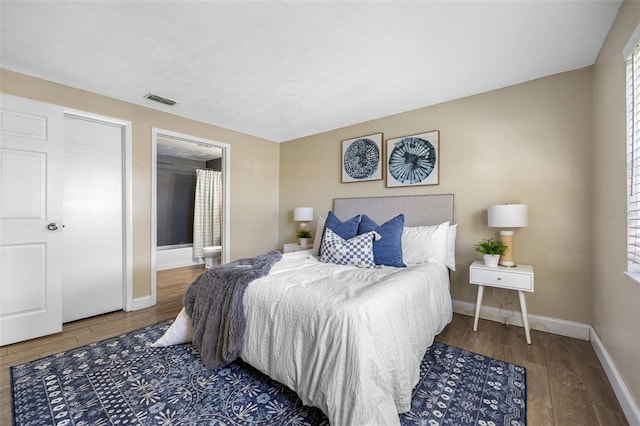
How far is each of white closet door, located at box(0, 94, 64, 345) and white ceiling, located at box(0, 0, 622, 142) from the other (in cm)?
49

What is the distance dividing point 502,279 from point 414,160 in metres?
1.60

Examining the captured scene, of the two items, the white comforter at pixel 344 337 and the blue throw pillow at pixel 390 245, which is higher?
the blue throw pillow at pixel 390 245

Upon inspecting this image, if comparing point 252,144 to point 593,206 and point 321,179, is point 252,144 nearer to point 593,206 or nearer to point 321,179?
point 321,179

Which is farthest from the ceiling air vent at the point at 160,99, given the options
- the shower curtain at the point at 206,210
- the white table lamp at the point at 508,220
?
the white table lamp at the point at 508,220

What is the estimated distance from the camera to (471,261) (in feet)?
9.37

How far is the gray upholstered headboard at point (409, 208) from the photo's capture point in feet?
9.87

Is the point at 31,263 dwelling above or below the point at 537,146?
below

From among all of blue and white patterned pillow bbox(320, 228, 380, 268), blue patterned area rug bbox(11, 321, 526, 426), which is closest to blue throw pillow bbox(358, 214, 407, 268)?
blue and white patterned pillow bbox(320, 228, 380, 268)

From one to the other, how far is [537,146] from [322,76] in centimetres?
215

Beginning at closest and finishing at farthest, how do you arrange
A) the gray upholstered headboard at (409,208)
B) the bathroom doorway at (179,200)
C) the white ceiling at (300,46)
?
1. the white ceiling at (300,46)
2. the gray upholstered headboard at (409,208)
3. the bathroom doorway at (179,200)

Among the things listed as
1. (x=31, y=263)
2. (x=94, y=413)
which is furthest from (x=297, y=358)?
(x=31, y=263)

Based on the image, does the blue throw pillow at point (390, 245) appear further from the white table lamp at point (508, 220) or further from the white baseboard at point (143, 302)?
the white baseboard at point (143, 302)

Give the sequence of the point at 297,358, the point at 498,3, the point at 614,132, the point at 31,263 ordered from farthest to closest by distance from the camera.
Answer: the point at 31,263 → the point at 614,132 → the point at 498,3 → the point at 297,358

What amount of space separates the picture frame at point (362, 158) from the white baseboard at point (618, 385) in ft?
8.22
